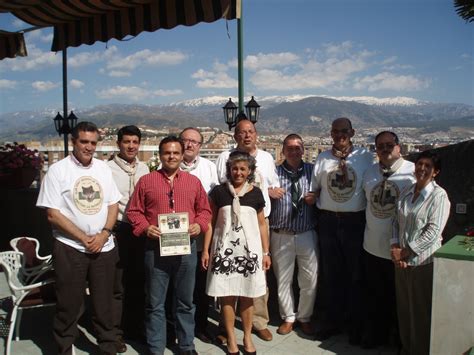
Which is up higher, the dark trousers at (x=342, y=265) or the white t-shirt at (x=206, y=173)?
the white t-shirt at (x=206, y=173)

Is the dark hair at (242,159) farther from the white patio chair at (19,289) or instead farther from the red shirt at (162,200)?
the white patio chair at (19,289)

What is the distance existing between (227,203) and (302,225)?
813 millimetres

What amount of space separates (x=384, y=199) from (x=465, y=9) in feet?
4.72

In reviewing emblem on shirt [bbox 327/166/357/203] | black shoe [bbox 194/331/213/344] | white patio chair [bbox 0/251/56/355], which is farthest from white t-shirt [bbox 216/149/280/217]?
white patio chair [bbox 0/251/56/355]

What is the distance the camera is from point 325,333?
367 centimetres

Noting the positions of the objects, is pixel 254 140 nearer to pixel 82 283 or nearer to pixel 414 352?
pixel 82 283

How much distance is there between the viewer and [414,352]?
300 centimetres

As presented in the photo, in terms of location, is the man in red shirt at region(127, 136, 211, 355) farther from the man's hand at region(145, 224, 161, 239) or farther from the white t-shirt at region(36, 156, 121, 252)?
the white t-shirt at region(36, 156, 121, 252)

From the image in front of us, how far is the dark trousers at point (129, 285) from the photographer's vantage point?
341 cm

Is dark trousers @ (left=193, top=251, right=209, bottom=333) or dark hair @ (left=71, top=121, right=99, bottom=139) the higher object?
dark hair @ (left=71, top=121, right=99, bottom=139)

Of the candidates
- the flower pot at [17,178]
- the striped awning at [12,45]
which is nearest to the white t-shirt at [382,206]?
the flower pot at [17,178]

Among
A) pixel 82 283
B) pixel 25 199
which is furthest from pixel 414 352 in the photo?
pixel 25 199

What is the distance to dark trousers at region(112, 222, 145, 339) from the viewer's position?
3406 millimetres

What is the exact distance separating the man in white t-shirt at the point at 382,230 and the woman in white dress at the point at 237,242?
87 cm
